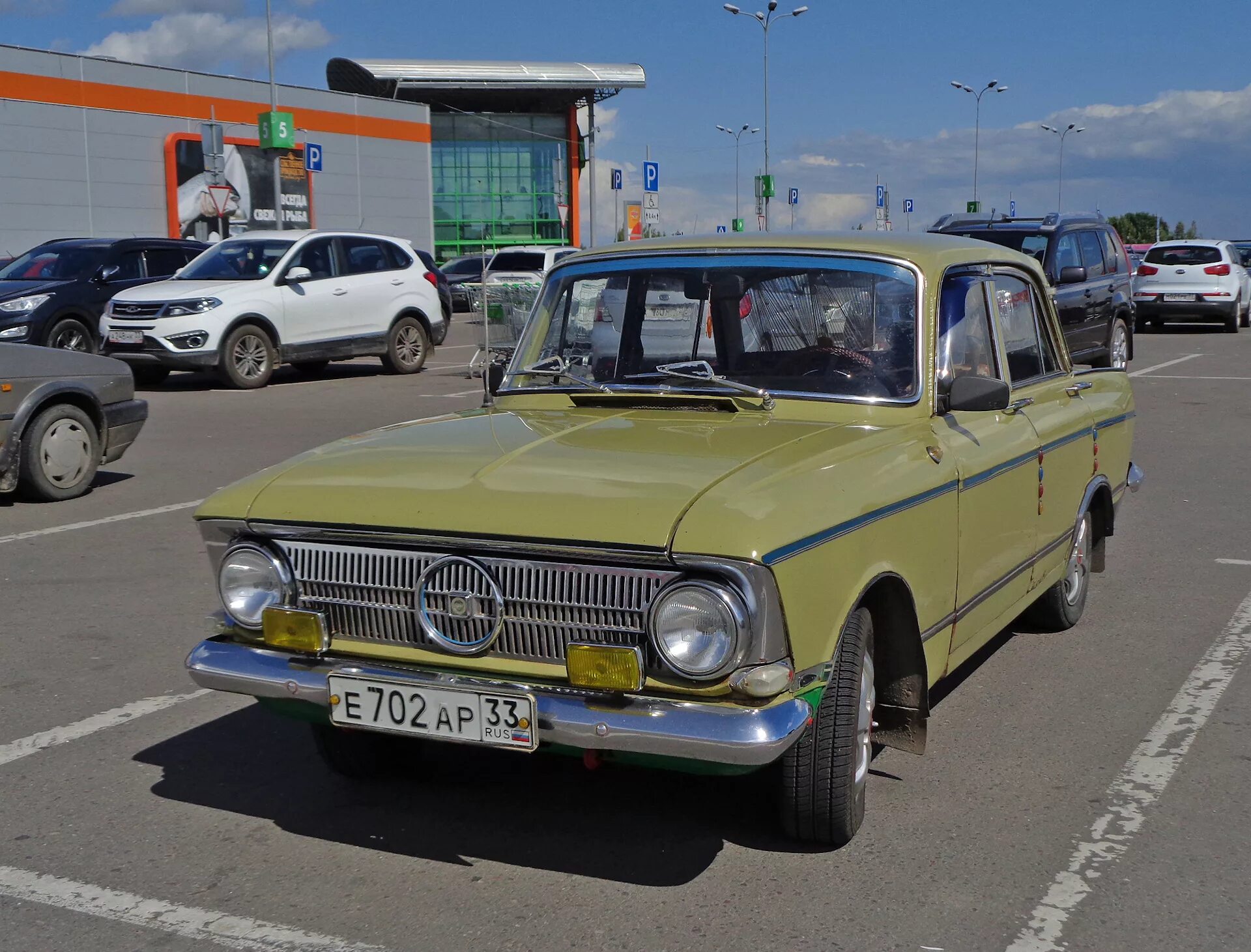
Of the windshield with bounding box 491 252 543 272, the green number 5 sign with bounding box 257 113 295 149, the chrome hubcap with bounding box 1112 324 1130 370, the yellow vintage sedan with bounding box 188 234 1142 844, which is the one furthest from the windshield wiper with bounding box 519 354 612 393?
the green number 5 sign with bounding box 257 113 295 149

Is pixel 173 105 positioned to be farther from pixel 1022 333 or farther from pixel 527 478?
pixel 527 478

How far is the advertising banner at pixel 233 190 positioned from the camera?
125 feet

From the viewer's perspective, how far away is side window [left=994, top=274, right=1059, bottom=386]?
5.15m

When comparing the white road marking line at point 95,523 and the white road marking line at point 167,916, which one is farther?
the white road marking line at point 95,523

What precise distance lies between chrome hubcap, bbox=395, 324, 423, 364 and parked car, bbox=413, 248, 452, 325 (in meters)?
0.69

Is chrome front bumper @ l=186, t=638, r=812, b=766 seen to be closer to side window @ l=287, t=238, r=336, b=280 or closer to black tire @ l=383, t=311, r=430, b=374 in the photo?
side window @ l=287, t=238, r=336, b=280

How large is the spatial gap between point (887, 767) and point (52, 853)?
2458 millimetres

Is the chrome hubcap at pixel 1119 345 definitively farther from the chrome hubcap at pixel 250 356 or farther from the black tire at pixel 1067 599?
the black tire at pixel 1067 599

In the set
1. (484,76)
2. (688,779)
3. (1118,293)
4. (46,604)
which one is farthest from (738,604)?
(484,76)

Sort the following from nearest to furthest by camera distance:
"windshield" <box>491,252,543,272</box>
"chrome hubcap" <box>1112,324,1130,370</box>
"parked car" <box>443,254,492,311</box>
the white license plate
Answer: the white license plate, "chrome hubcap" <box>1112,324,1130,370</box>, "windshield" <box>491,252,543,272</box>, "parked car" <box>443,254,492,311</box>

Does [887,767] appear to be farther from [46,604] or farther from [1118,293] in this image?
[1118,293]

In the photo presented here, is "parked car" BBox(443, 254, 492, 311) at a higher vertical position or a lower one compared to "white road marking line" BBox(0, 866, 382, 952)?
higher

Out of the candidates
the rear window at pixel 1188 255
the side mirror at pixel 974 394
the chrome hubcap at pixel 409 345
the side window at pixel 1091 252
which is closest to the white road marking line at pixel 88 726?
the side mirror at pixel 974 394

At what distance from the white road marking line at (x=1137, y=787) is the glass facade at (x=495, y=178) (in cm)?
5684
